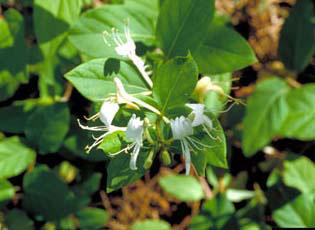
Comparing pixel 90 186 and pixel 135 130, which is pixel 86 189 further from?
pixel 135 130

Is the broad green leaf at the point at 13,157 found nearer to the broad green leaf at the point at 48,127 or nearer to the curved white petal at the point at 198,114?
the broad green leaf at the point at 48,127

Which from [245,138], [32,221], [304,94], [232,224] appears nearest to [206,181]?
[232,224]

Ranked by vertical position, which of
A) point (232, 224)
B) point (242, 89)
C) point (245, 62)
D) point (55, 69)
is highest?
point (245, 62)

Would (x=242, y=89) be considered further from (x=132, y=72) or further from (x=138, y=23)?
(x=132, y=72)

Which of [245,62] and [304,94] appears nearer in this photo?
[245,62]

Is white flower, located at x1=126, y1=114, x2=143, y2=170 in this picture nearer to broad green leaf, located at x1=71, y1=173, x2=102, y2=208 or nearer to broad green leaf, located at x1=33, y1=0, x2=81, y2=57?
broad green leaf, located at x1=33, y1=0, x2=81, y2=57

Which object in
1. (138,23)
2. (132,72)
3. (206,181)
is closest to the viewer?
(132,72)

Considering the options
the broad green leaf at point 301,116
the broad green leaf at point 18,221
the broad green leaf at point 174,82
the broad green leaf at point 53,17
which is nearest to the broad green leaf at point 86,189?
the broad green leaf at point 18,221
